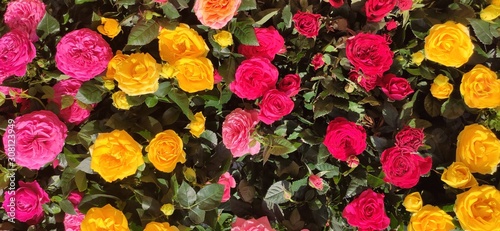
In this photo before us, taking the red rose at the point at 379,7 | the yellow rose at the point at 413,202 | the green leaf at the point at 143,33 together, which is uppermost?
the red rose at the point at 379,7

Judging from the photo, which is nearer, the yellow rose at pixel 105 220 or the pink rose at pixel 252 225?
the yellow rose at pixel 105 220

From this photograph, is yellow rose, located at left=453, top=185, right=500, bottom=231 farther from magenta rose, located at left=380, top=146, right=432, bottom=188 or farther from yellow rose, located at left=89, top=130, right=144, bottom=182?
yellow rose, located at left=89, top=130, right=144, bottom=182

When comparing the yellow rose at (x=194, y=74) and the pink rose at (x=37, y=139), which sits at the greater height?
the yellow rose at (x=194, y=74)

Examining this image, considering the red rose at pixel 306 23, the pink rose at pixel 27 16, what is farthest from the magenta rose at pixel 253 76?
the pink rose at pixel 27 16

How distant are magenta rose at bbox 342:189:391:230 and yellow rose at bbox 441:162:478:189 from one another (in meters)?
0.17

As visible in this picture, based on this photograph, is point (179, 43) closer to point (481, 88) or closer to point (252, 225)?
point (252, 225)

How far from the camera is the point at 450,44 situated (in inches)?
46.6

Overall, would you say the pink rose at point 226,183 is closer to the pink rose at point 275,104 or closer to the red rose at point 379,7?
the pink rose at point 275,104

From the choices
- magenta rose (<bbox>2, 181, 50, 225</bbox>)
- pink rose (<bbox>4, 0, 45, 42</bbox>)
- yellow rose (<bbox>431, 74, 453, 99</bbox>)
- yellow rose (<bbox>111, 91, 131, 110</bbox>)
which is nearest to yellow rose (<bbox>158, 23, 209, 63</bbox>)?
yellow rose (<bbox>111, 91, 131, 110</bbox>)

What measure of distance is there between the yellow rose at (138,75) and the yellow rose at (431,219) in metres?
0.74

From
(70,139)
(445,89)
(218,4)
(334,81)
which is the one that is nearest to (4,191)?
(70,139)

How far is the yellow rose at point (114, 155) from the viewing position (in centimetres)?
108

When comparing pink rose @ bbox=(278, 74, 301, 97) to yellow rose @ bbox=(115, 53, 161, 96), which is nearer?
yellow rose @ bbox=(115, 53, 161, 96)

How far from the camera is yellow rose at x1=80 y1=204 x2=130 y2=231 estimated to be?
1.08 meters
